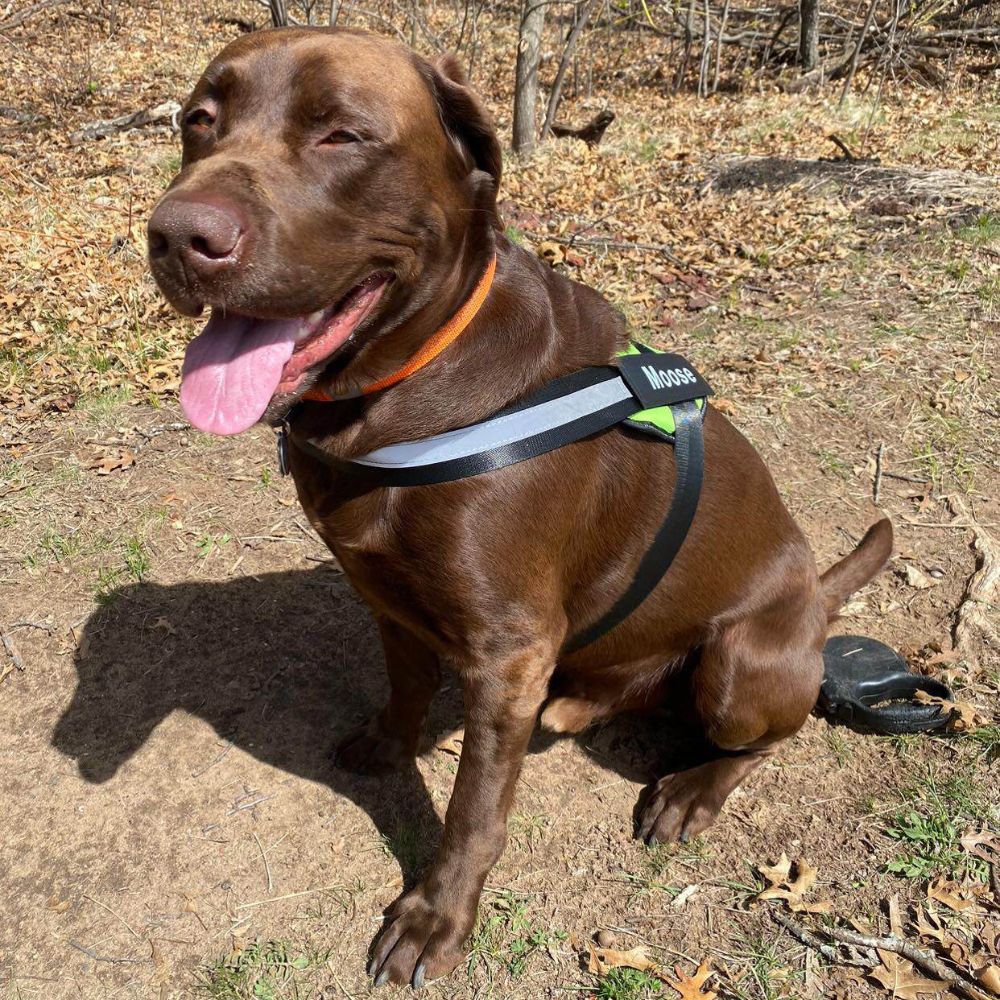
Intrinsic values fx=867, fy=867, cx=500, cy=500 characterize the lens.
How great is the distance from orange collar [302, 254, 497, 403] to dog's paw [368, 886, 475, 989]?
1342 millimetres

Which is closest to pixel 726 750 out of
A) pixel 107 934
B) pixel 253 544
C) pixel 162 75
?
pixel 107 934

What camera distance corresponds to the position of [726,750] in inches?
107

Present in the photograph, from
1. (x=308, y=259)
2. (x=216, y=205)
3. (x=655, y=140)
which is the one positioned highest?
(x=216, y=205)

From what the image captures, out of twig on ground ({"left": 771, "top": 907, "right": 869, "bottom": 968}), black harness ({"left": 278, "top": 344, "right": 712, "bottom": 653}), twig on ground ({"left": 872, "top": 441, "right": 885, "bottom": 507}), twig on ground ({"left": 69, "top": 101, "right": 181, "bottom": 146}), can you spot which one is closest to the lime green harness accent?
black harness ({"left": 278, "top": 344, "right": 712, "bottom": 653})

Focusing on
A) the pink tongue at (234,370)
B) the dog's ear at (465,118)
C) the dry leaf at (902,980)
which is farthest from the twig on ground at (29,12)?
the dry leaf at (902,980)

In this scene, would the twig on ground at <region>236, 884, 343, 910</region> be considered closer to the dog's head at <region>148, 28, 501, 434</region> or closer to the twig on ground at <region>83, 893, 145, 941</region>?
the twig on ground at <region>83, 893, 145, 941</region>

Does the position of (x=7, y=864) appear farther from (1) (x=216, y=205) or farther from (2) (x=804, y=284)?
(2) (x=804, y=284)

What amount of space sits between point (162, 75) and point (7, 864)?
1009cm

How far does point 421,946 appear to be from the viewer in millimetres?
2279

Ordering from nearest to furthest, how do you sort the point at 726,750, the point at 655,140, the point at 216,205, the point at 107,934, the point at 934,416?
the point at 216,205 → the point at 107,934 → the point at 726,750 → the point at 934,416 → the point at 655,140

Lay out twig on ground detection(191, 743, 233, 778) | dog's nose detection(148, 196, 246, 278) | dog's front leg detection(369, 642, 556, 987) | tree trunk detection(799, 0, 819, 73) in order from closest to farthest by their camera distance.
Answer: dog's nose detection(148, 196, 246, 278), dog's front leg detection(369, 642, 556, 987), twig on ground detection(191, 743, 233, 778), tree trunk detection(799, 0, 819, 73)

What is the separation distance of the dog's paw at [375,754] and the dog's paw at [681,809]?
0.79 meters

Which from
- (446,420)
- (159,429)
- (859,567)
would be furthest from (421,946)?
(159,429)

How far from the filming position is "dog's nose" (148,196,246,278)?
63.7 inches
